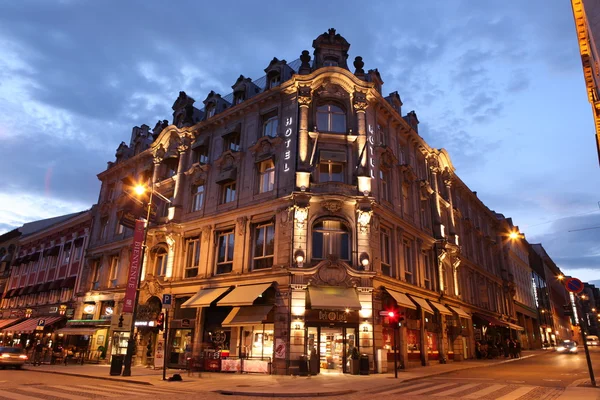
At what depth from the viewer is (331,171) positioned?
24.7 metres

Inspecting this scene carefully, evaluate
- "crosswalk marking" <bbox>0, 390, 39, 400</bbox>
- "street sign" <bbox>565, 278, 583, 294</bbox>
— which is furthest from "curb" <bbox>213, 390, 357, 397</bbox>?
"street sign" <bbox>565, 278, 583, 294</bbox>

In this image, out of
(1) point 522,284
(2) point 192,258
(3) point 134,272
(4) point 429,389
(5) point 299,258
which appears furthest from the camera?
(1) point 522,284

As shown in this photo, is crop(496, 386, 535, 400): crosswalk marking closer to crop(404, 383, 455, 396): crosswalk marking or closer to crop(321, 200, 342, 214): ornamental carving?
crop(404, 383, 455, 396): crosswalk marking

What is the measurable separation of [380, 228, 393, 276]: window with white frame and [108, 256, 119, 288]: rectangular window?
21675 millimetres

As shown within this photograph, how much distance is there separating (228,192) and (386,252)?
1098 cm

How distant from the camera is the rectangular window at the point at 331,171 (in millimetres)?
24484

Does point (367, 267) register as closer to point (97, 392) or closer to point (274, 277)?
point (274, 277)

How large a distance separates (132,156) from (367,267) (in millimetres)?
25961

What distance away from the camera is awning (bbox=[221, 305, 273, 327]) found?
2168 centimetres

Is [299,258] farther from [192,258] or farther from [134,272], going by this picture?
[134,272]

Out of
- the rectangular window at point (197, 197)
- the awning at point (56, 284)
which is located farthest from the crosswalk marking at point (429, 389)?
the awning at point (56, 284)

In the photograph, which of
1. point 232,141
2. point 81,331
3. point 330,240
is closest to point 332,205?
point 330,240

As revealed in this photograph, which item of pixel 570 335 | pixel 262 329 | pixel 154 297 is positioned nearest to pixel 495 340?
pixel 262 329

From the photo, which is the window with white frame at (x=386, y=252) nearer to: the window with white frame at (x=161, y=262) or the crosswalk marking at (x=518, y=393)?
the crosswalk marking at (x=518, y=393)
